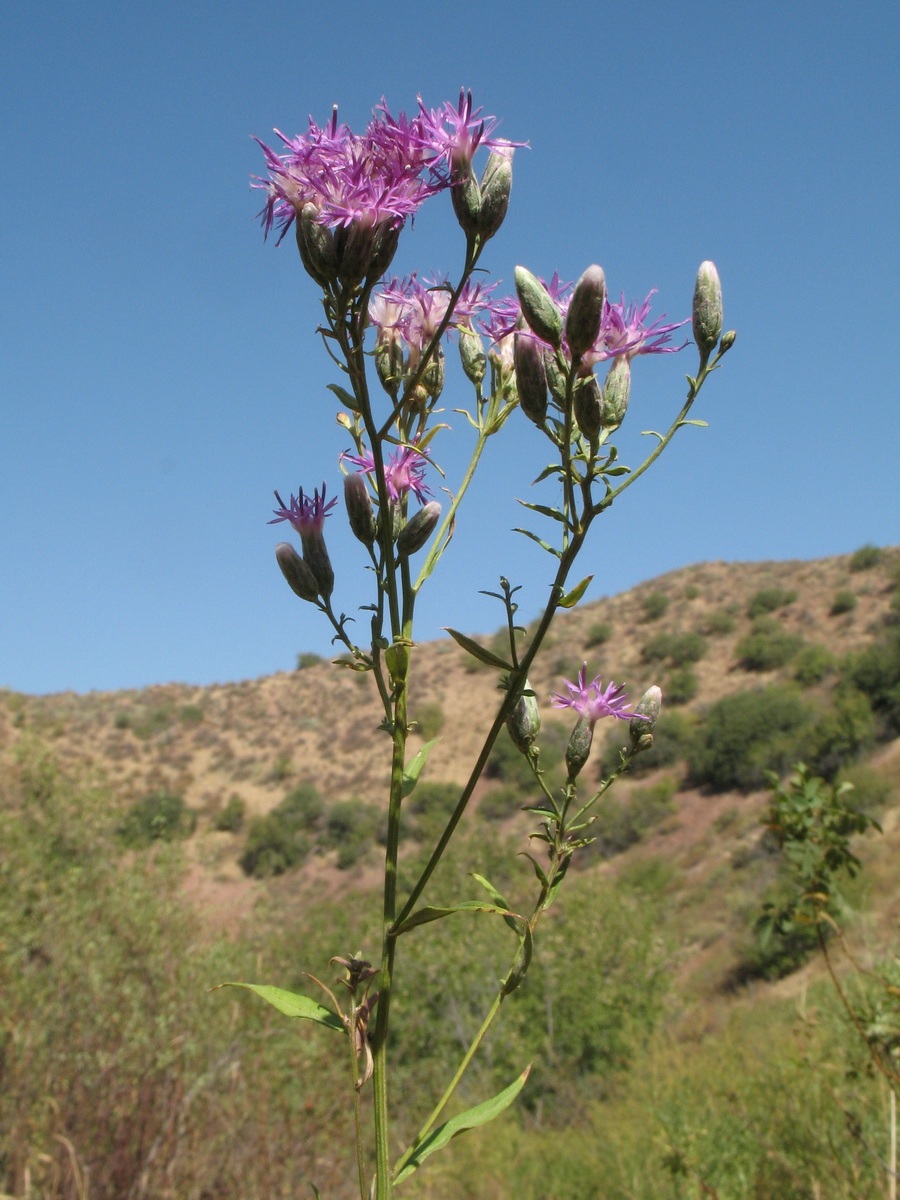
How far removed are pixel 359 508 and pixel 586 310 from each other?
1.50ft

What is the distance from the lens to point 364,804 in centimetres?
3462

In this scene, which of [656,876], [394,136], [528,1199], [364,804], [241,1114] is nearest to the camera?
[394,136]

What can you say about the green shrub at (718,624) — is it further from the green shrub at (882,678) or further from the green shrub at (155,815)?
the green shrub at (155,815)

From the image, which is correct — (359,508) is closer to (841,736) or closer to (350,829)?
(841,736)

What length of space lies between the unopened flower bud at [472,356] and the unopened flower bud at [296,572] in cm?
47

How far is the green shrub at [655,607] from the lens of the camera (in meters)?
42.1

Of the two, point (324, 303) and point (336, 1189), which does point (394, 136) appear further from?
point (336, 1189)

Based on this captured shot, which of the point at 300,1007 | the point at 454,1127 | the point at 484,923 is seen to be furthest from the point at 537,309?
the point at 484,923

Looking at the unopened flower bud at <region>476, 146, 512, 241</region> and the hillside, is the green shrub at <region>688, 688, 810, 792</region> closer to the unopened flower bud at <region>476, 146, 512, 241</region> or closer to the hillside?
the hillside

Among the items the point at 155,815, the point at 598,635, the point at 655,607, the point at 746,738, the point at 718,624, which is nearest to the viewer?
the point at 155,815

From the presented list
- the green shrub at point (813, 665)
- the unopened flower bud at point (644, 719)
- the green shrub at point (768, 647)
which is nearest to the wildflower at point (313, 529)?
the unopened flower bud at point (644, 719)

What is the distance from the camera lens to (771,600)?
39.1 meters

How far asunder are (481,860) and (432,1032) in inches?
226

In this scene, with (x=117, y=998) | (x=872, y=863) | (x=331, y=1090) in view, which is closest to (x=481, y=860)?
(x=872, y=863)
